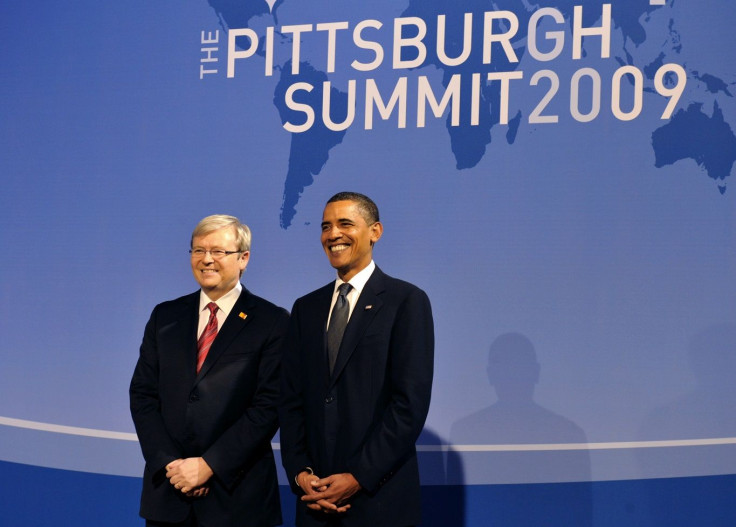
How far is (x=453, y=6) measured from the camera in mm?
3805

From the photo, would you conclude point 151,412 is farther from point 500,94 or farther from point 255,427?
point 500,94

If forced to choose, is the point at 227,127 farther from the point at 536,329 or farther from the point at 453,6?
the point at 536,329

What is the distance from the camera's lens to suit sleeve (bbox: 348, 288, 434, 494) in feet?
9.00

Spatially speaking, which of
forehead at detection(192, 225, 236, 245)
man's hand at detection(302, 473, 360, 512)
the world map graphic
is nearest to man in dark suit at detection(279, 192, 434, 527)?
man's hand at detection(302, 473, 360, 512)

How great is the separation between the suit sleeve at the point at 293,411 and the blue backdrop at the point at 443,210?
34.2 inches

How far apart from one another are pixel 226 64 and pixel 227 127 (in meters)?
0.27

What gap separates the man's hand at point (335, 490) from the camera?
2744 mm

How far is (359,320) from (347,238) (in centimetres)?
27

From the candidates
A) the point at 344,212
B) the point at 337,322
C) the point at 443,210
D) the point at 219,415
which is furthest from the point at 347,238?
the point at 443,210

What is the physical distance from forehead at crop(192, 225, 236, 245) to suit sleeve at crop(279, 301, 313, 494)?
40 cm

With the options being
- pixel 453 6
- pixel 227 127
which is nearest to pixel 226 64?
pixel 227 127

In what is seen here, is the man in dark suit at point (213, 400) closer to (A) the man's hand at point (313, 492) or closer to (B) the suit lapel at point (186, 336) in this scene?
(B) the suit lapel at point (186, 336)

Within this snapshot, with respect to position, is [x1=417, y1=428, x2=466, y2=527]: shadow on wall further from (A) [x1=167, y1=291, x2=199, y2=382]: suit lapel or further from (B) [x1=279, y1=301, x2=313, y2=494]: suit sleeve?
(A) [x1=167, y1=291, x2=199, y2=382]: suit lapel

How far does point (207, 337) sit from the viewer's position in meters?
3.19
